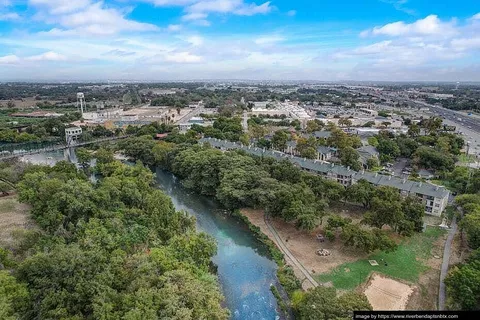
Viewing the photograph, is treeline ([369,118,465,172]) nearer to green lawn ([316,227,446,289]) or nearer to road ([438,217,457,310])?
road ([438,217,457,310])

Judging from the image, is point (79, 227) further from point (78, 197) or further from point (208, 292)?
point (208, 292)

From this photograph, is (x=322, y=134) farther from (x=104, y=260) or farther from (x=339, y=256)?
(x=104, y=260)

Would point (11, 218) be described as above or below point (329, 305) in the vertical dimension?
above

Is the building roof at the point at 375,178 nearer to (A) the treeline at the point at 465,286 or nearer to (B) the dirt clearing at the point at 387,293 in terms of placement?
(A) the treeline at the point at 465,286

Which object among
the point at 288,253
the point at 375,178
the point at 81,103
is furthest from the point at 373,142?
the point at 81,103

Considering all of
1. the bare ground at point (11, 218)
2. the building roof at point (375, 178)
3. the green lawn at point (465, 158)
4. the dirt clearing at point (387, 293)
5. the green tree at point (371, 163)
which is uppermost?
the bare ground at point (11, 218)

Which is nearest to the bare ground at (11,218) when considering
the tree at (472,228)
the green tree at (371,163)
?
the tree at (472,228)

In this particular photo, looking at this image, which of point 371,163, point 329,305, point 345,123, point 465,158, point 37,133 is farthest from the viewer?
point 345,123
